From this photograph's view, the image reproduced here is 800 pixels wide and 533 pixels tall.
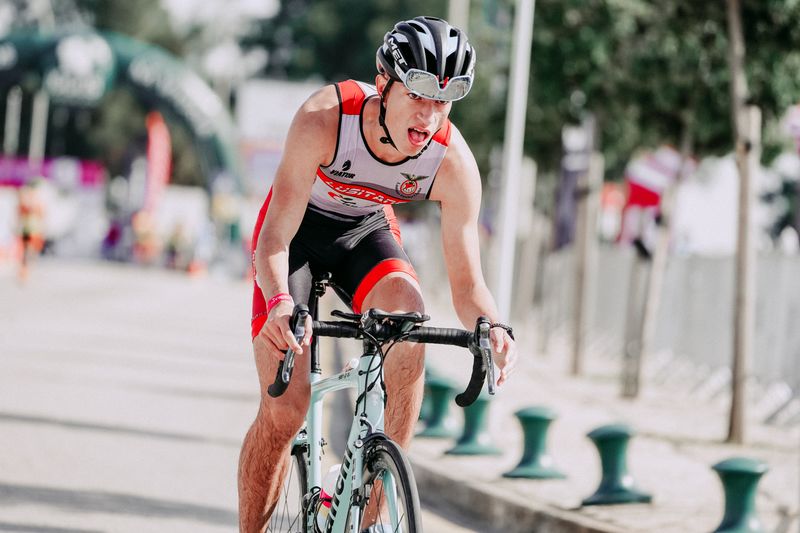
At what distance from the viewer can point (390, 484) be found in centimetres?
415

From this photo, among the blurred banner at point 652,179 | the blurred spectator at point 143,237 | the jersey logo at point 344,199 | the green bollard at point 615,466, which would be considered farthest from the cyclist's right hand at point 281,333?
the blurred spectator at point 143,237

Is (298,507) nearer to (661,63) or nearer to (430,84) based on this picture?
(430,84)

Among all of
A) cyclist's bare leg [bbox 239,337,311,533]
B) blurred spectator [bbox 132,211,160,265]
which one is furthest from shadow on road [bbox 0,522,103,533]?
blurred spectator [bbox 132,211,160,265]

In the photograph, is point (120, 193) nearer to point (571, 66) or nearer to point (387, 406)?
point (571, 66)

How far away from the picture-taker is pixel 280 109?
57875mm

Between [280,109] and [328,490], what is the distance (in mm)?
53810

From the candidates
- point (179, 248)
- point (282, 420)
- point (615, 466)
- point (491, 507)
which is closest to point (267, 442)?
point (282, 420)

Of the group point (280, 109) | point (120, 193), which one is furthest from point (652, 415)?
point (120, 193)

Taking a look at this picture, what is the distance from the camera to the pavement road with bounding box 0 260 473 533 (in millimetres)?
7199

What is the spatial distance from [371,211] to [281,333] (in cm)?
124

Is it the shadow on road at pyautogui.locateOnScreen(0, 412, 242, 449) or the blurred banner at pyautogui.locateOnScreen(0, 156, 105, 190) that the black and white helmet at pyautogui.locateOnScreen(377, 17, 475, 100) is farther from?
the blurred banner at pyautogui.locateOnScreen(0, 156, 105, 190)

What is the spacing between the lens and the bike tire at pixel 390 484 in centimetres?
394

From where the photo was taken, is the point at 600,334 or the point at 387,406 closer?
the point at 387,406

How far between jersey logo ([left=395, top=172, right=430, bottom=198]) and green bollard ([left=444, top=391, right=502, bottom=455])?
4.52 meters
